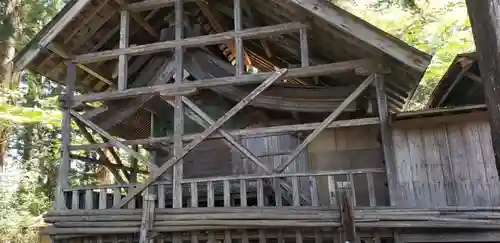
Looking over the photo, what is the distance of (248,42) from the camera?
39.1 feet

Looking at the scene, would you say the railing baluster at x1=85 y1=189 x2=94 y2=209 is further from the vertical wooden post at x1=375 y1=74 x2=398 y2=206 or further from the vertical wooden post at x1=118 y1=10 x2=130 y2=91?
the vertical wooden post at x1=375 y1=74 x2=398 y2=206

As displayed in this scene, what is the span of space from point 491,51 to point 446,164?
195 inches

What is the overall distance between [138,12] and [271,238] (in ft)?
19.1

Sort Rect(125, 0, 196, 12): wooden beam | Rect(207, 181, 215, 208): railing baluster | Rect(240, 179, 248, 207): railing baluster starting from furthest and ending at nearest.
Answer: Rect(125, 0, 196, 12): wooden beam, Rect(207, 181, 215, 208): railing baluster, Rect(240, 179, 248, 207): railing baluster

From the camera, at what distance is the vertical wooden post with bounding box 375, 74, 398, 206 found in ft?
26.4

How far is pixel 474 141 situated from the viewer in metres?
8.17

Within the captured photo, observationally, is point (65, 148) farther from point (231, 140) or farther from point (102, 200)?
point (231, 140)

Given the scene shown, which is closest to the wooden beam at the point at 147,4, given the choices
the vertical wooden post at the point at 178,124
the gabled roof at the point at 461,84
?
the vertical wooden post at the point at 178,124

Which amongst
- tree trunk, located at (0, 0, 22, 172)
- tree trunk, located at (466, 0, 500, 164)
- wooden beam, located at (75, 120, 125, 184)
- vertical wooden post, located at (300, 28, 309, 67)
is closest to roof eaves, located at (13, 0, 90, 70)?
wooden beam, located at (75, 120, 125, 184)

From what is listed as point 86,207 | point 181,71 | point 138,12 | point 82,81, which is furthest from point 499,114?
point 82,81

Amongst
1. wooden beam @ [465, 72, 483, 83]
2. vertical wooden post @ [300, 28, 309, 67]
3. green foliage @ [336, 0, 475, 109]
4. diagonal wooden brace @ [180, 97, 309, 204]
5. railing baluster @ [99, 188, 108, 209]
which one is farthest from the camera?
green foliage @ [336, 0, 475, 109]

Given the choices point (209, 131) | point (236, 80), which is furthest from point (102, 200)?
point (236, 80)

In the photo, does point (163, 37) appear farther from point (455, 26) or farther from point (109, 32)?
point (455, 26)

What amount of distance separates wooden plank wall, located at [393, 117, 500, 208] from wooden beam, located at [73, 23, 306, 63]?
111 inches
